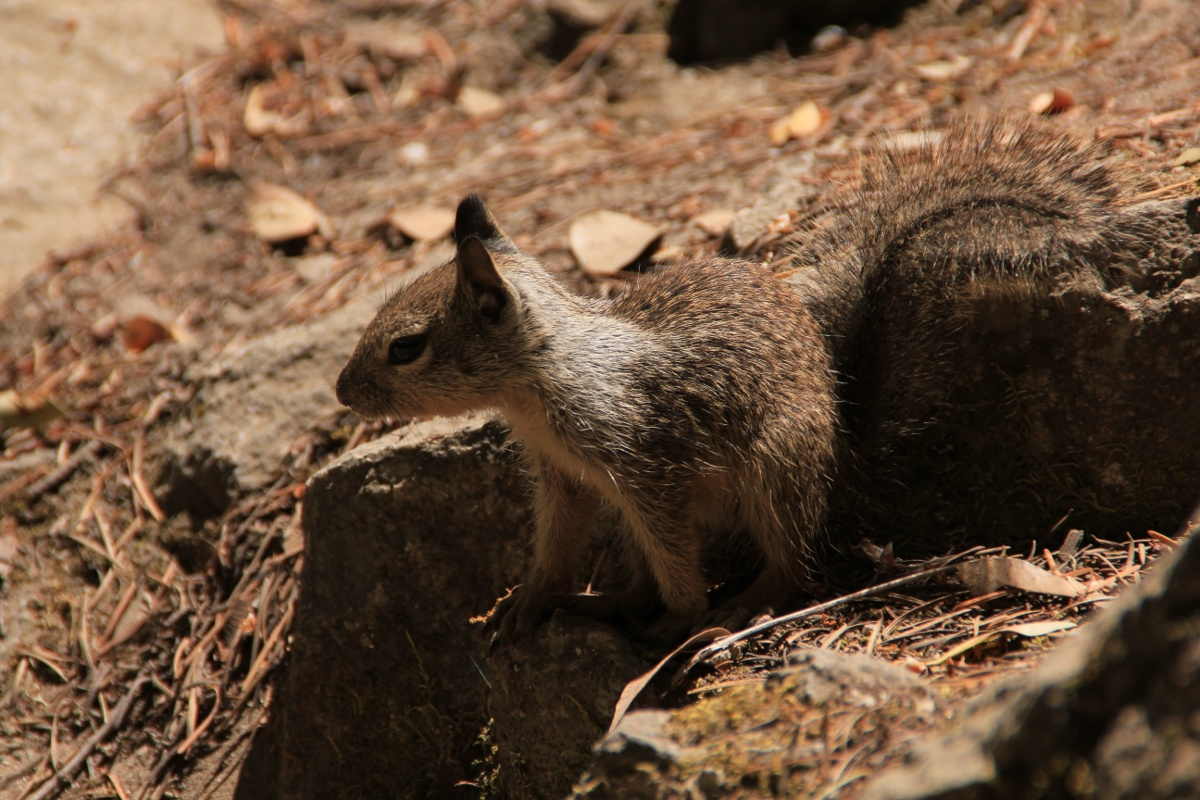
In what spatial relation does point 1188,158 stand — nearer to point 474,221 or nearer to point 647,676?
point 474,221

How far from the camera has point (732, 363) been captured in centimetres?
299

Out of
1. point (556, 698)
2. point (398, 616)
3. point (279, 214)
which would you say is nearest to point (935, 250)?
point (556, 698)

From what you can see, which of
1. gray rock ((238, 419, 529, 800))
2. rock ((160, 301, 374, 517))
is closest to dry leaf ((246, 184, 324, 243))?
rock ((160, 301, 374, 517))

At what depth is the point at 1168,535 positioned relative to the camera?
2.98 meters

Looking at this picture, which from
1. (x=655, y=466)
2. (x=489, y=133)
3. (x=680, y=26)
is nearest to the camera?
(x=655, y=466)

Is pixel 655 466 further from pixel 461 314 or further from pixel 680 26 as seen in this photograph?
pixel 680 26

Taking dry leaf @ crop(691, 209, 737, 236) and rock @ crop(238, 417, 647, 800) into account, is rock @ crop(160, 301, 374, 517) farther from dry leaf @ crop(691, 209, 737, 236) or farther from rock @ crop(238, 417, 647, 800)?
dry leaf @ crop(691, 209, 737, 236)

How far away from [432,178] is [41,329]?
91.7 inches

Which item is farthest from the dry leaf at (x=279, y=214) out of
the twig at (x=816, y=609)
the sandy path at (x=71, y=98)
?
the twig at (x=816, y=609)

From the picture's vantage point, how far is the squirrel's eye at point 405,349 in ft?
10.2

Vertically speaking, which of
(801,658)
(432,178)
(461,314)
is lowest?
(801,658)

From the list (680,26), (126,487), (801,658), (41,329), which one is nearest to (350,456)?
(126,487)

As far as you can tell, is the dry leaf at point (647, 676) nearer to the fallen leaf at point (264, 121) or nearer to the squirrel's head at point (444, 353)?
the squirrel's head at point (444, 353)

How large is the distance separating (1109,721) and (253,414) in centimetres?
356
